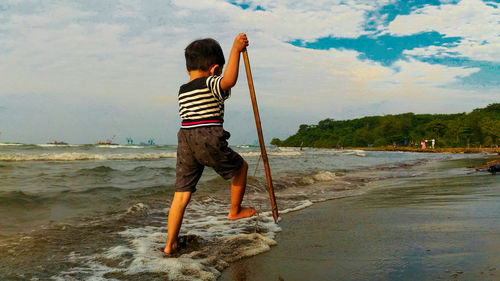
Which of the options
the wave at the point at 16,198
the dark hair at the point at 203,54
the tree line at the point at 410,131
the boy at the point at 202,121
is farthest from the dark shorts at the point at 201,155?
the tree line at the point at 410,131

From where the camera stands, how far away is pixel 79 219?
3830 mm

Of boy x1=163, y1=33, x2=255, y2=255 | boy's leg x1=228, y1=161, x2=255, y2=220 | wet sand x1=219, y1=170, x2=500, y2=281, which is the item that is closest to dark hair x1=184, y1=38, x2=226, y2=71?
boy x1=163, y1=33, x2=255, y2=255

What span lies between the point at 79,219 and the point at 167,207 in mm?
1242

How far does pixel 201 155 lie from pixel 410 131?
364ft

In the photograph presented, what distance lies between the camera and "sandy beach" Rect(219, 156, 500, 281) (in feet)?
6.21

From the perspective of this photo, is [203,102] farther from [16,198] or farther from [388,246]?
[16,198]

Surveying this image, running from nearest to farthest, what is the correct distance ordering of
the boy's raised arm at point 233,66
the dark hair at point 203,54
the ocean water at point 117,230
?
the ocean water at point 117,230, the boy's raised arm at point 233,66, the dark hair at point 203,54

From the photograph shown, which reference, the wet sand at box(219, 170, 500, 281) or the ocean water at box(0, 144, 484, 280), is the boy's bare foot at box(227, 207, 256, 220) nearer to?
the ocean water at box(0, 144, 484, 280)

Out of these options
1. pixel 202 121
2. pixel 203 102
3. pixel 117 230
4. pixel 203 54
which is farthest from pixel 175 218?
pixel 203 54

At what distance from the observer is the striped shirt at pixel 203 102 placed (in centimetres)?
247

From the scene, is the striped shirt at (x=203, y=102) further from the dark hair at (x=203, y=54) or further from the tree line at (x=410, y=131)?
the tree line at (x=410, y=131)

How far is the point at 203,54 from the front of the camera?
103 inches

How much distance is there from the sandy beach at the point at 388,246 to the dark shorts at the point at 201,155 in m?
0.75

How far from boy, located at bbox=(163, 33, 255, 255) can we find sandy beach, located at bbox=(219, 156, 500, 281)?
2.29 feet
